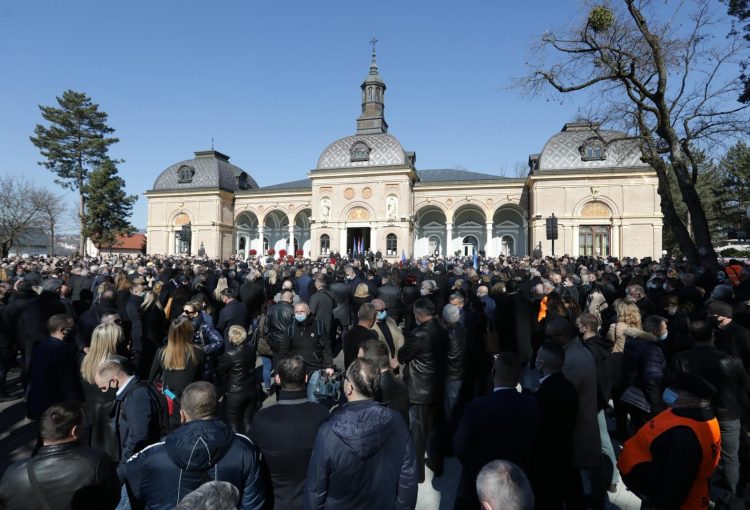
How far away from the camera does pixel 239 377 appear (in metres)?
4.96

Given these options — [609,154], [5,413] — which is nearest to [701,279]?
[5,413]

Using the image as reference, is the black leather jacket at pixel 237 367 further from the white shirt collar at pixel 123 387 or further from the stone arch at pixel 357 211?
the stone arch at pixel 357 211

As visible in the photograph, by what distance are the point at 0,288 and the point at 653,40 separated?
16028mm

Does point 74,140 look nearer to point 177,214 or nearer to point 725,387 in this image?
point 177,214

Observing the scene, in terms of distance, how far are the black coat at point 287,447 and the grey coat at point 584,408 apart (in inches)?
92.4

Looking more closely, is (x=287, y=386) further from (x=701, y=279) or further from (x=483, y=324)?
(x=701, y=279)

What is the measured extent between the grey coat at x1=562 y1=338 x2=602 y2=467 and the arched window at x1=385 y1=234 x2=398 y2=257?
3157cm

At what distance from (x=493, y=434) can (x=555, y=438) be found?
2.84ft

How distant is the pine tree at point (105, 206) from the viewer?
38750 millimetres

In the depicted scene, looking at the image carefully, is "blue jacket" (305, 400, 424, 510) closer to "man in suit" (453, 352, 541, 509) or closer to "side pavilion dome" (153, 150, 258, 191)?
"man in suit" (453, 352, 541, 509)

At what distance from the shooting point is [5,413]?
6.52 meters

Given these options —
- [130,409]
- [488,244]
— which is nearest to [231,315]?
[130,409]

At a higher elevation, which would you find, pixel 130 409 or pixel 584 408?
pixel 130 409

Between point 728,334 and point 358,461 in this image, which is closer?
point 358,461
